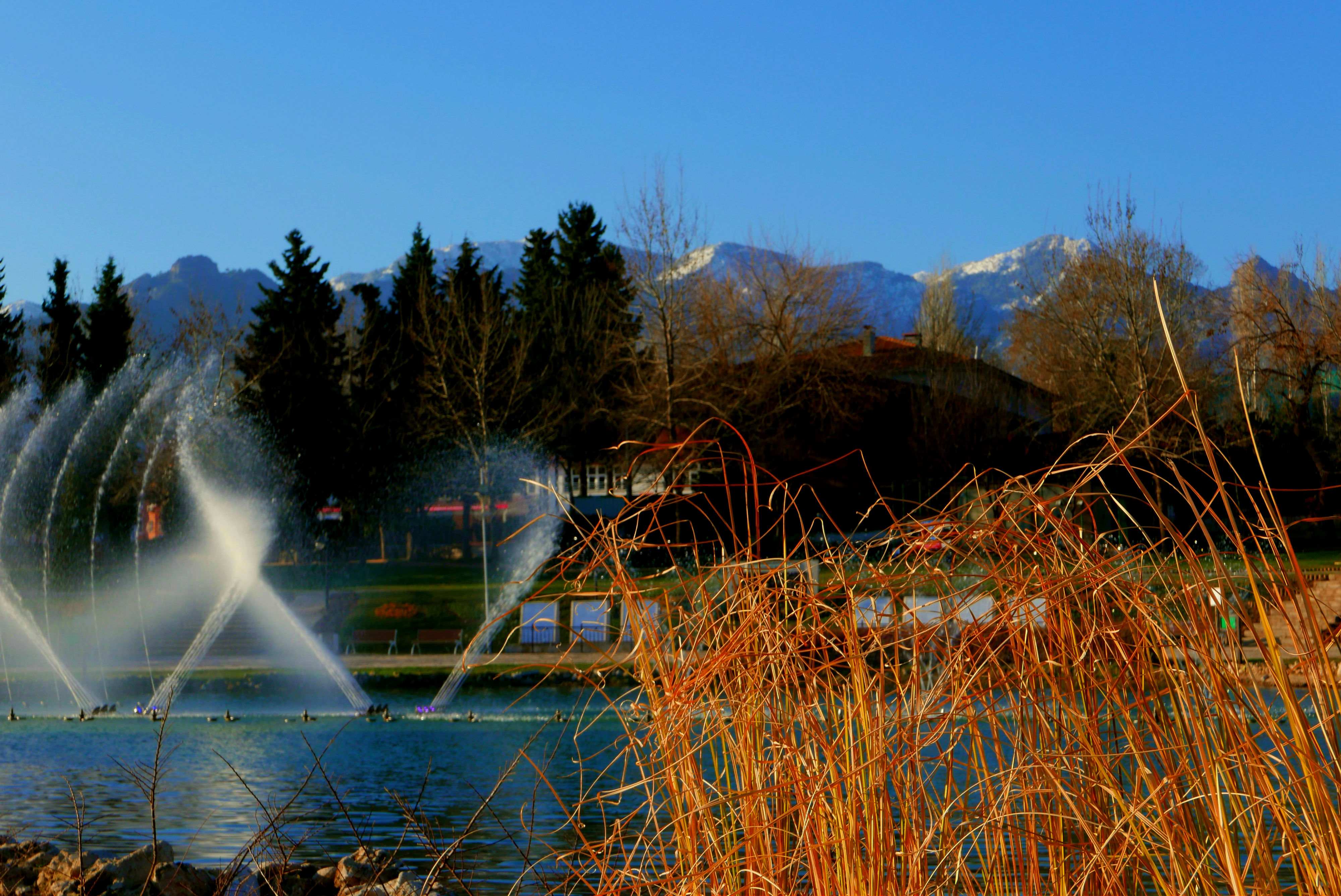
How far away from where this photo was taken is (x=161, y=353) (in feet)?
125

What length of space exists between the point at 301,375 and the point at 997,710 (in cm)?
3550

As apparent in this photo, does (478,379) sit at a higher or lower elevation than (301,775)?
higher

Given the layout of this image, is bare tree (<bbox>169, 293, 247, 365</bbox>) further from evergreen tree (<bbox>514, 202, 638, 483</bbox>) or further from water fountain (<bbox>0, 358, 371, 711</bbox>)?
evergreen tree (<bbox>514, 202, 638, 483</bbox>)

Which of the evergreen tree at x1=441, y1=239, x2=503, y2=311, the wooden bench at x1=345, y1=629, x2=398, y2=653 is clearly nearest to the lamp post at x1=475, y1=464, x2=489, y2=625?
the wooden bench at x1=345, y1=629, x2=398, y2=653

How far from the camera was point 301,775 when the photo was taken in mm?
11945

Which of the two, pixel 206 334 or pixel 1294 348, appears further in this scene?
pixel 206 334

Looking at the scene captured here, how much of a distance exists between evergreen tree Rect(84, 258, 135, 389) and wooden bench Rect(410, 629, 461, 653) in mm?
17375

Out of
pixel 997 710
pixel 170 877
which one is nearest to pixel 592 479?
pixel 170 877

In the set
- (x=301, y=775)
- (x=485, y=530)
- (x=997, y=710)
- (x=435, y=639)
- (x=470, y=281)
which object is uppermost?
(x=470, y=281)

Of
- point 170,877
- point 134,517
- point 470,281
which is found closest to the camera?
point 170,877

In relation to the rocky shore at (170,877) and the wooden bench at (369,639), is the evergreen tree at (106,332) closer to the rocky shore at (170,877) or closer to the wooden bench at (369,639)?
the wooden bench at (369,639)

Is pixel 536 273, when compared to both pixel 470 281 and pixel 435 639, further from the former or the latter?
pixel 435 639

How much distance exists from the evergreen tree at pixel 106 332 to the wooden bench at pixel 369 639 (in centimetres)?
1636

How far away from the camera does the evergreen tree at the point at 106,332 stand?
36094 millimetres
